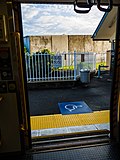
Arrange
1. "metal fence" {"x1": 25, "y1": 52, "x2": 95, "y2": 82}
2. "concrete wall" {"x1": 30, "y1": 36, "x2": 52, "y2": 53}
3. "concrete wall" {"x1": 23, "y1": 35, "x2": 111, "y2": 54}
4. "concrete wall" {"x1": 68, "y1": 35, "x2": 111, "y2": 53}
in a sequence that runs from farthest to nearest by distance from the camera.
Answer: "concrete wall" {"x1": 68, "y1": 35, "x2": 111, "y2": 53}, "concrete wall" {"x1": 23, "y1": 35, "x2": 111, "y2": 54}, "concrete wall" {"x1": 30, "y1": 36, "x2": 52, "y2": 53}, "metal fence" {"x1": 25, "y1": 52, "x2": 95, "y2": 82}

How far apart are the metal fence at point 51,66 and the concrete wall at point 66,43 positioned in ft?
8.67

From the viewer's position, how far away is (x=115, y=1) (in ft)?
6.45

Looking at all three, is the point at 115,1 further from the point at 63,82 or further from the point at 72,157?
the point at 63,82

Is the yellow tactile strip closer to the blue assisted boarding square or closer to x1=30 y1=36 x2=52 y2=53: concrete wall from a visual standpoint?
the blue assisted boarding square

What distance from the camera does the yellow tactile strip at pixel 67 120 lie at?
3033 millimetres

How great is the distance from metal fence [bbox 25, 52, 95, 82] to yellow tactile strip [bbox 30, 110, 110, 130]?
318 centimetres

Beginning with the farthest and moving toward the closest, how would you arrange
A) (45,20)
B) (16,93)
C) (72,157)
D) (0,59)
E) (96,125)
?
(45,20)
(96,125)
(72,157)
(16,93)
(0,59)

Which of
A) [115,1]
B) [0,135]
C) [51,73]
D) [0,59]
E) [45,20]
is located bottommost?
[0,135]

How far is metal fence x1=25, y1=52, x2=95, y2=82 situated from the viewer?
6398 millimetres

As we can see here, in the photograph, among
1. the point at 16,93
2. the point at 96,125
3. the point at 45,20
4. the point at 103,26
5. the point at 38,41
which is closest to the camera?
the point at 16,93

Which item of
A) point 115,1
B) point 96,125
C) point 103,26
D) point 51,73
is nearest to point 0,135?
point 96,125

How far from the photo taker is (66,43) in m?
9.48

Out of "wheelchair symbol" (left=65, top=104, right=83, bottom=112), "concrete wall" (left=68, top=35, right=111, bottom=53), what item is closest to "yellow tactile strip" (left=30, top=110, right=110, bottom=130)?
"wheelchair symbol" (left=65, top=104, right=83, bottom=112)

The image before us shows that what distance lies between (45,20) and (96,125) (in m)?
4.30
